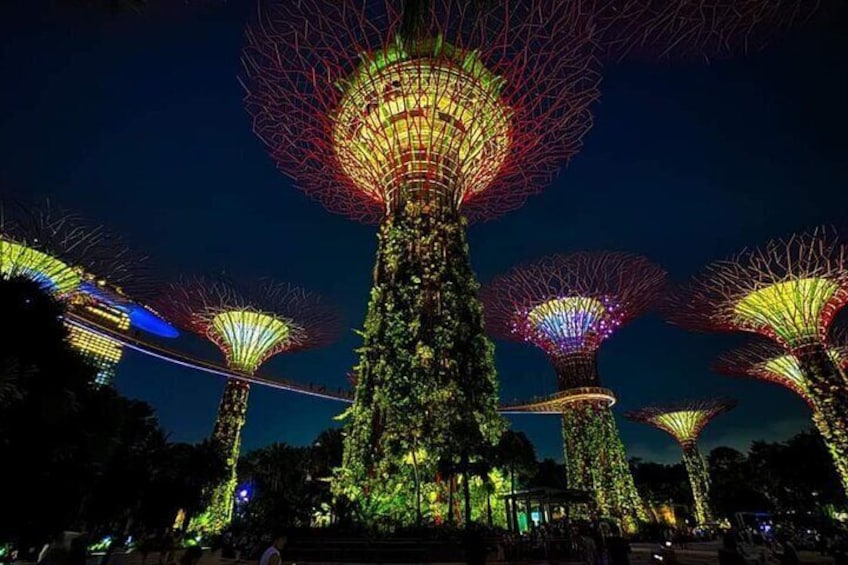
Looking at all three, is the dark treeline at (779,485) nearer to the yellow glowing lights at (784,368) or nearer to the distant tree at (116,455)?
the yellow glowing lights at (784,368)

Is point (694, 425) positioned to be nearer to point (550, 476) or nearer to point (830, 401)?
point (830, 401)

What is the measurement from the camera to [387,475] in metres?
15.1

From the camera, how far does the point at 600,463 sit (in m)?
30.4

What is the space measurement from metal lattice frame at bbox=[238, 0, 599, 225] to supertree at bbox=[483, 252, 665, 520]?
11978 millimetres

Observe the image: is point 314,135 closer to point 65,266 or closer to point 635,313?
point 65,266

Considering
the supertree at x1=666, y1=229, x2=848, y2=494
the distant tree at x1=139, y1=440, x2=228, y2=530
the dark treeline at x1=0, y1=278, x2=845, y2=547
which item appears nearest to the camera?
the dark treeline at x1=0, y1=278, x2=845, y2=547

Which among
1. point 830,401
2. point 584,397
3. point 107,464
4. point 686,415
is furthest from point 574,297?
point 107,464

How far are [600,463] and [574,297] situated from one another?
39.0 feet

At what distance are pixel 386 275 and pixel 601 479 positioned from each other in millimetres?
22051

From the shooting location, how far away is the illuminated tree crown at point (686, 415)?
152 ft

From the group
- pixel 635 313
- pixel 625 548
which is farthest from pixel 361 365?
pixel 635 313

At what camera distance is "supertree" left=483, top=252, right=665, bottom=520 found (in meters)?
30.8

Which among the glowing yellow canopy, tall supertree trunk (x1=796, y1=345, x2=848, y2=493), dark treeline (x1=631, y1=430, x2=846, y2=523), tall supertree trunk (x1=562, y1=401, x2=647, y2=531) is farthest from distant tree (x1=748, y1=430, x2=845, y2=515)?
the glowing yellow canopy

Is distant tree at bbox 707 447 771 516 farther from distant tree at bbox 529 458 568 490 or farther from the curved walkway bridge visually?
the curved walkway bridge
